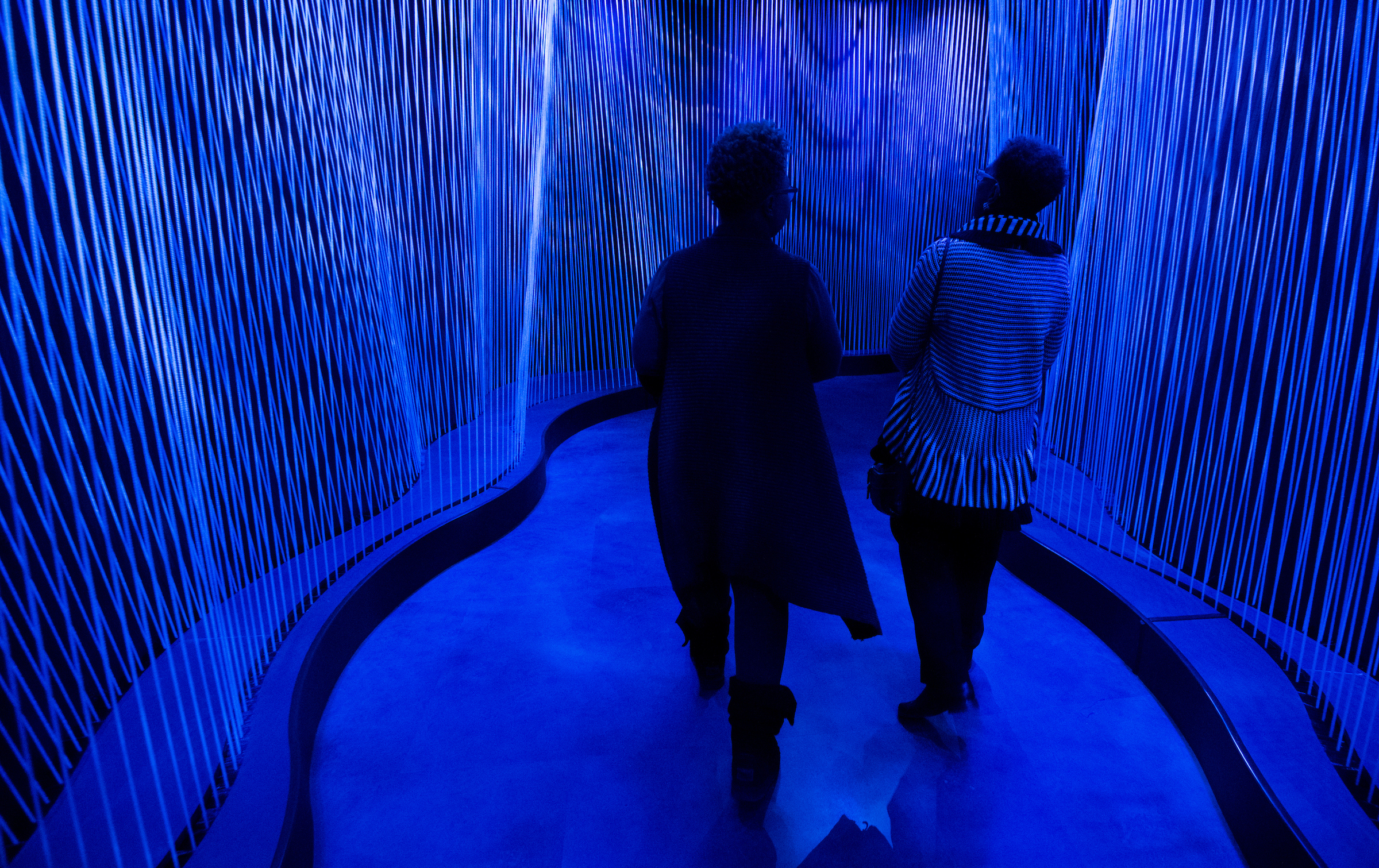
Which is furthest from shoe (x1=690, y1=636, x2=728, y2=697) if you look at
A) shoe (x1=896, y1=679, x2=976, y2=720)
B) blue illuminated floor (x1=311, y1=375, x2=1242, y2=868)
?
shoe (x1=896, y1=679, x2=976, y2=720)

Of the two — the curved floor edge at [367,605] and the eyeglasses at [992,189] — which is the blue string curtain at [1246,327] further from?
the curved floor edge at [367,605]

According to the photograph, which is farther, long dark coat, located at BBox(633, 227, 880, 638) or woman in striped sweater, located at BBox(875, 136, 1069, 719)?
woman in striped sweater, located at BBox(875, 136, 1069, 719)

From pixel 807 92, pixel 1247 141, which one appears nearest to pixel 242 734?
pixel 1247 141

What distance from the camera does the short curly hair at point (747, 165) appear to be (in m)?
1.84

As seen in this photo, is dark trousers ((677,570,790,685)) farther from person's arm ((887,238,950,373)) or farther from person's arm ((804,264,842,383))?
person's arm ((887,238,950,373))

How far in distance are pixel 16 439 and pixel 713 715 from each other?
1805mm

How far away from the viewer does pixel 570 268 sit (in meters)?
6.60

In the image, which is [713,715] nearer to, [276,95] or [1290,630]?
[1290,630]

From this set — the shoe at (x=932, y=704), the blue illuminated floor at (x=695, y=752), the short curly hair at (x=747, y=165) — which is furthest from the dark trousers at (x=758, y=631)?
the short curly hair at (x=747, y=165)

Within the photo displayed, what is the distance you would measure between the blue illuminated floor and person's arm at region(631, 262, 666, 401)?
3.24ft

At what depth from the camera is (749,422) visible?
193cm

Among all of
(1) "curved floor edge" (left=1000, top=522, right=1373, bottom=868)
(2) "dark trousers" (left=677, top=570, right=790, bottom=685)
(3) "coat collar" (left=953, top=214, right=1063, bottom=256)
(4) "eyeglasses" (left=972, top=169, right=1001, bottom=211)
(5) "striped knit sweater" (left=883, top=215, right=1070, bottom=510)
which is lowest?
(1) "curved floor edge" (left=1000, top=522, right=1373, bottom=868)

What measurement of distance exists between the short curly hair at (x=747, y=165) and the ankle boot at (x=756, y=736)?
44.6 inches

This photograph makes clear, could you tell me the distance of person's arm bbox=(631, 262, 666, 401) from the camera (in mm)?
1960
